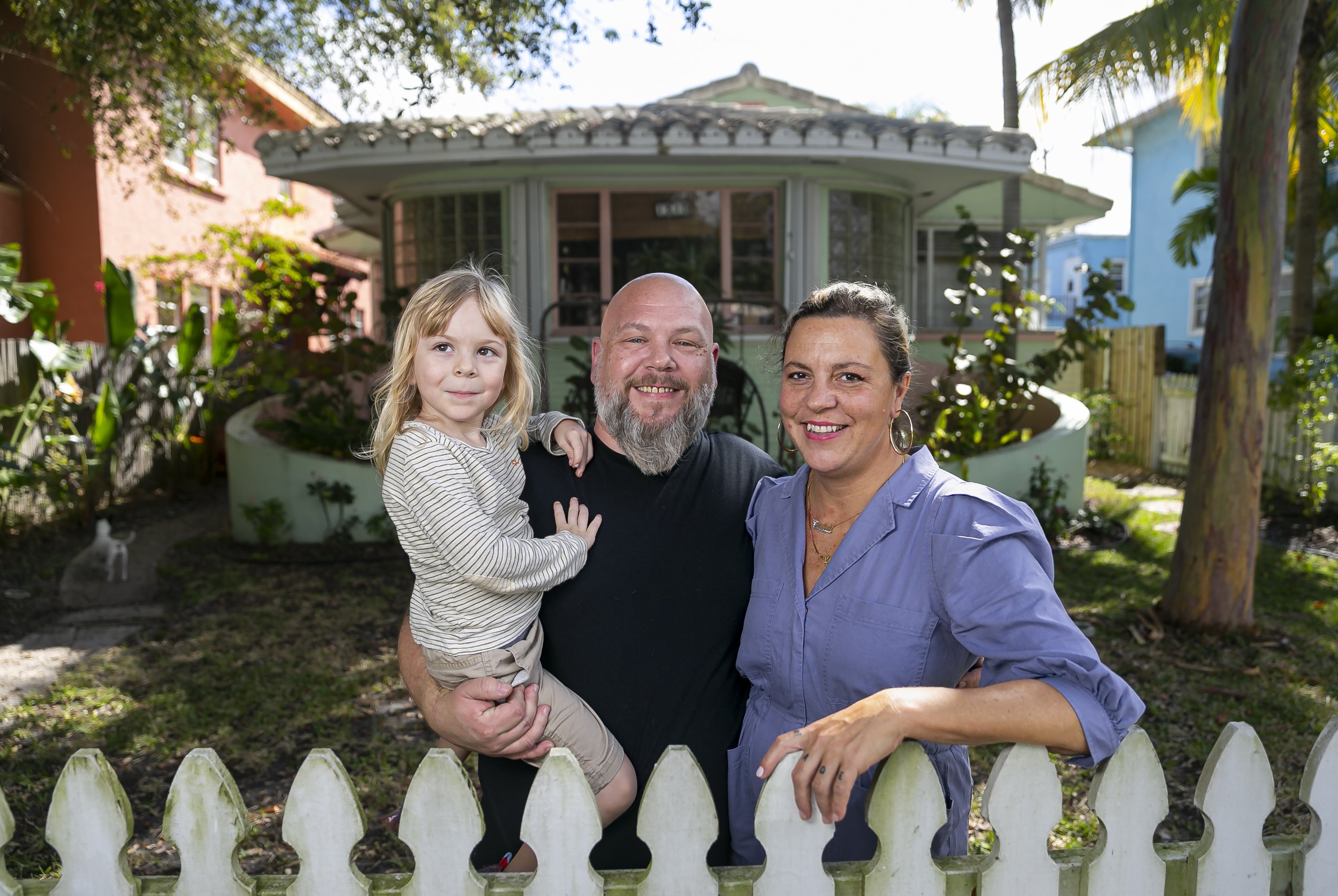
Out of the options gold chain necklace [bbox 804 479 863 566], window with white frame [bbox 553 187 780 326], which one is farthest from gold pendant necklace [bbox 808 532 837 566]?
window with white frame [bbox 553 187 780 326]

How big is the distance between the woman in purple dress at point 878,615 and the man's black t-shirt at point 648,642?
10cm

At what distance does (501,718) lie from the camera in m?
2.04

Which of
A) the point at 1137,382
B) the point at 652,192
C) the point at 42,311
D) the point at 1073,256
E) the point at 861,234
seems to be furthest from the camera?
the point at 1073,256

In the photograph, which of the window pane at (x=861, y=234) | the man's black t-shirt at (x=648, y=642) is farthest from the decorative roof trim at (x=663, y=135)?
the man's black t-shirt at (x=648, y=642)

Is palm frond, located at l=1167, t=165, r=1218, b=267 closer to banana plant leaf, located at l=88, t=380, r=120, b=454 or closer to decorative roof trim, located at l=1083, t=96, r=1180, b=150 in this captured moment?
decorative roof trim, located at l=1083, t=96, r=1180, b=150

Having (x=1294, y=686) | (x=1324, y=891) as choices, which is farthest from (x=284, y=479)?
(x=1324, y=891)

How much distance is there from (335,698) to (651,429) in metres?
3.52

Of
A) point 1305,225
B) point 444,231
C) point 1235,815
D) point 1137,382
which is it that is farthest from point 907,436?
point 1137,382

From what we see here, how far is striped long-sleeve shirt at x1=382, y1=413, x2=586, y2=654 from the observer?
2.06 m

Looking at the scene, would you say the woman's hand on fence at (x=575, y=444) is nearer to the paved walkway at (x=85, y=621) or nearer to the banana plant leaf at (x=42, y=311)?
the paved walkway at (x=85, y=621)

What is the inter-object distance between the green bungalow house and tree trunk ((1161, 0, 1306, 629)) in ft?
12.8

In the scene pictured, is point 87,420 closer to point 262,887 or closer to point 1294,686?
point 262,887

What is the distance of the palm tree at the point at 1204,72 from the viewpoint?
1009 centimetres

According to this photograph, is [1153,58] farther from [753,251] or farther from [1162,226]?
[1162,226]
